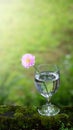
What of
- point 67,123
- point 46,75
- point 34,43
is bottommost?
point 34,43

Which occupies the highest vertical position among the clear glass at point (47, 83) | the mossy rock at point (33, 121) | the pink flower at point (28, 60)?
the pink flower at point (28, 60)

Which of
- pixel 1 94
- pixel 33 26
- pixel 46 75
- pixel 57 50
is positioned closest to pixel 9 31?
pixel 33 26

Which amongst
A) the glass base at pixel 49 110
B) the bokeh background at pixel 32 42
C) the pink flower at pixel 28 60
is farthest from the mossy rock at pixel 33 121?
the bokeh background at pixel 32 42

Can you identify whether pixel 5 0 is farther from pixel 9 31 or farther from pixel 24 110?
pixel 24 110

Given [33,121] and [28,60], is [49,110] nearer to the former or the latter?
[33,121]

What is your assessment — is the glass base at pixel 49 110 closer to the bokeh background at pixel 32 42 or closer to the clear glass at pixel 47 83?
the clear glass at pixel 47 83

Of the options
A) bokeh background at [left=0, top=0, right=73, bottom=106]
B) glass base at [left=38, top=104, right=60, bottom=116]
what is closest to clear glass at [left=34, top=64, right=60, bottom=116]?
glass base at [left=38, top=104, right=60, bottom=116]

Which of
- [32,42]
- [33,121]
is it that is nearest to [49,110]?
[33,121]
